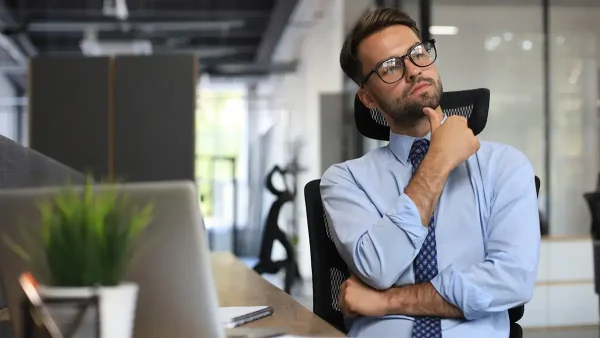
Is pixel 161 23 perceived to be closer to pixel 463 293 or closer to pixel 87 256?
pixel 463 293

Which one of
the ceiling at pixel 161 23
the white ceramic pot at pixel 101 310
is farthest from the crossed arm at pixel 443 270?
the ceiling at pixel 161 23

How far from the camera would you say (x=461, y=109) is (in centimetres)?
183

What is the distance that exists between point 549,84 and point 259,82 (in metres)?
6.64

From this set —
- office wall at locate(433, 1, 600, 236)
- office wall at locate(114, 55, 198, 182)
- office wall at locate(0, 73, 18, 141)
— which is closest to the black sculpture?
office wall at locate(114, 55, 198, 182)

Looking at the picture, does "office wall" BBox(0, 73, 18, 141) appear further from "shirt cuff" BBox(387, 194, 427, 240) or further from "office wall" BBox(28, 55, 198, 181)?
"shirt cuff" BBox(387, 194, 427, 240)

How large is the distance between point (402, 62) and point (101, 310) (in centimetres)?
115

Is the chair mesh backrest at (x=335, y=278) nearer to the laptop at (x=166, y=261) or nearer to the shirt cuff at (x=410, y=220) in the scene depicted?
the shirt cuff at (x=410, y=220)

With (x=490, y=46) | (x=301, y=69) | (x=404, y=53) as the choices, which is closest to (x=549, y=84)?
(x=490, y=46)

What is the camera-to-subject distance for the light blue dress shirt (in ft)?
5.16

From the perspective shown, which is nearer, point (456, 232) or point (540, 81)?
point (456, 232)

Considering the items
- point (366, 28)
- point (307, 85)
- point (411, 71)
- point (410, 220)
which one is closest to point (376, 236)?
point (410, 220)

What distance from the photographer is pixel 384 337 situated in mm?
1646

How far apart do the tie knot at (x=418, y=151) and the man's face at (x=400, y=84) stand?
0.05 metres

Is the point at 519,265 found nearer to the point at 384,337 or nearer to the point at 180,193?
the point at 384,337
